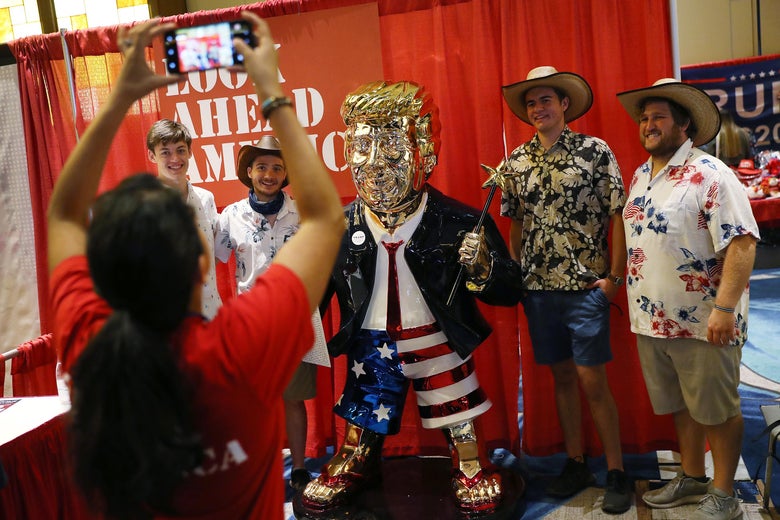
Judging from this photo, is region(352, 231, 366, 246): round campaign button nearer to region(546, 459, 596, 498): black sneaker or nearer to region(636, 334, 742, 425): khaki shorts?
region(636, 334, 742, 425): khaki shorts

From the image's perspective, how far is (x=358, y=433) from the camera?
3.20 meters

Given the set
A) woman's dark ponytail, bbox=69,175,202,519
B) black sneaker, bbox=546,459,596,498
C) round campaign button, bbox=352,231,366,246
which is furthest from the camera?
black sneaker, bbox=546,459,596,498

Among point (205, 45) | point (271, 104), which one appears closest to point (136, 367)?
point (271, 104)

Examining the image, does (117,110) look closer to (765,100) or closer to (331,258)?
(331,258)

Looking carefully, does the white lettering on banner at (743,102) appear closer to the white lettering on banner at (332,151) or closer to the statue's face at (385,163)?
the white lettering on banner at (332,151)

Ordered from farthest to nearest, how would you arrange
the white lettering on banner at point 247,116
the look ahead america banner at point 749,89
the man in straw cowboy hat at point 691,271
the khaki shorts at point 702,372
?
the look ahead america banner at point 749,89
the white lettering on banner at point 247,116
the khaki shorts at point 702,372
the man in straw cowboy hat at point 691,271

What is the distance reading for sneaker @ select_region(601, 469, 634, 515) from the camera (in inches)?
126

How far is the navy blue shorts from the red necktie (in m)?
0.64

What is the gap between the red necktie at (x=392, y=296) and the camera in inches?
121

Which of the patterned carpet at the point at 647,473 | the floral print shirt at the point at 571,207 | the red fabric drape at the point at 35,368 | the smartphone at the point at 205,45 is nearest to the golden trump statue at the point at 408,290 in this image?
the floral print shirt at the point at 571,207

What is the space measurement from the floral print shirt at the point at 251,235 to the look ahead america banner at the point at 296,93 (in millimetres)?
353

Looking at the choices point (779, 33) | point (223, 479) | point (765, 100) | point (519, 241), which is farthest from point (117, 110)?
point (779, 33)

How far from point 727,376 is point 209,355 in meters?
2.44

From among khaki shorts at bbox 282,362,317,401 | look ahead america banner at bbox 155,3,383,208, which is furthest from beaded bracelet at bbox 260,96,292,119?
look ahead america banner at bbox 155,3,383,208
